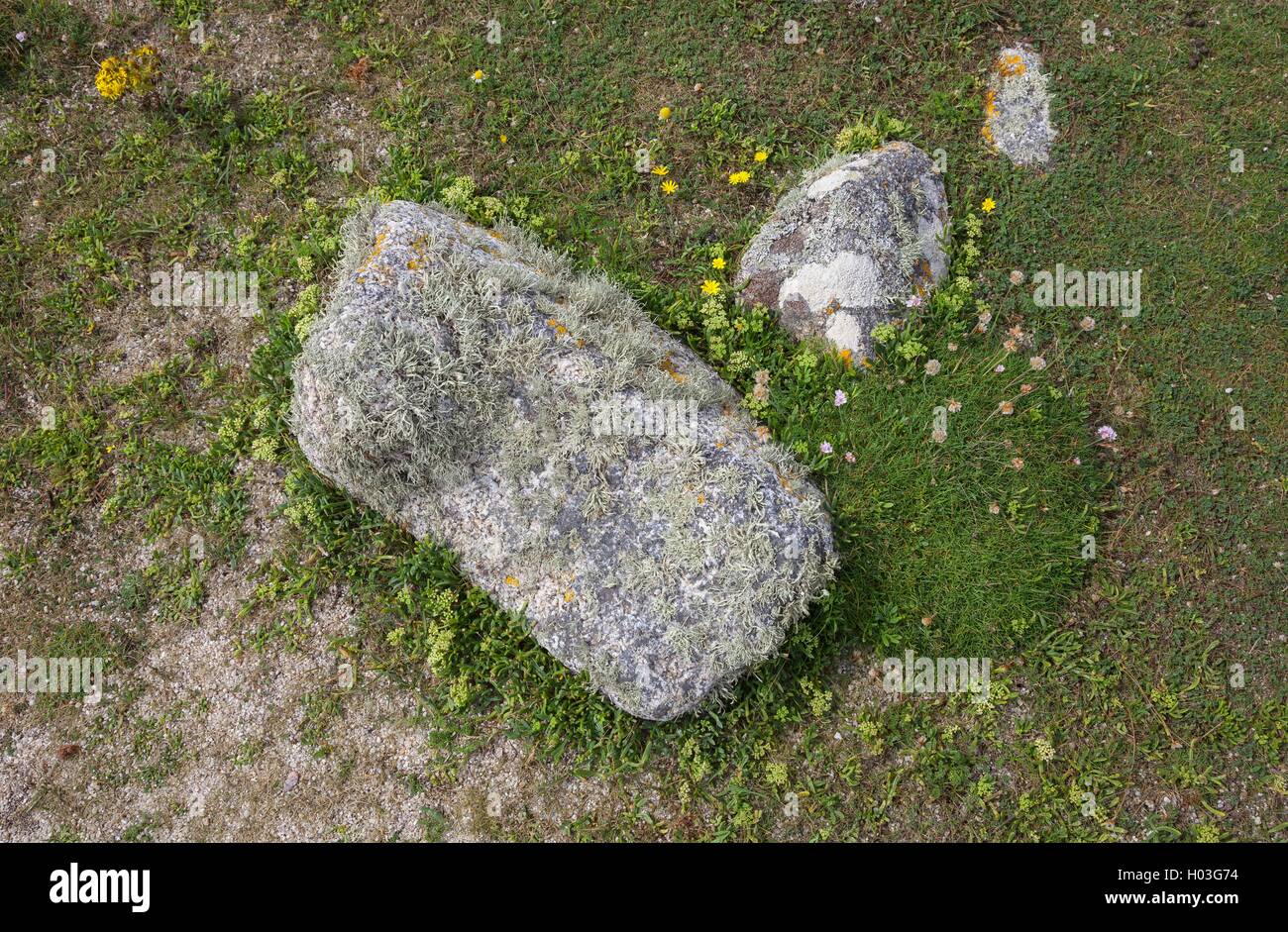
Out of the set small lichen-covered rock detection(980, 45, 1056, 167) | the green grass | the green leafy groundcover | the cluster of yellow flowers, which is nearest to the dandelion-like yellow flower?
the cluster of yellow flowers

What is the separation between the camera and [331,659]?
5.92 metres

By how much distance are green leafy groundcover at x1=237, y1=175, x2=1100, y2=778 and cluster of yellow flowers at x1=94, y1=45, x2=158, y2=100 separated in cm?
264

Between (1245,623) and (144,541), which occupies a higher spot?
(144,541)

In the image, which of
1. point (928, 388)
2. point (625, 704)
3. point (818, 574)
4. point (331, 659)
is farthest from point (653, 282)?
point (331, 659)

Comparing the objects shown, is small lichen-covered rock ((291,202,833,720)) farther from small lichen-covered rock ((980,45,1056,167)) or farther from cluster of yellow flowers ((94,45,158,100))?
small lichen-covered rock ((980,45,1056,167))

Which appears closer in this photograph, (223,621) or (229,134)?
(223,621)

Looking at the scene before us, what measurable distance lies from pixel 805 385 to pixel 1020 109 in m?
3.37

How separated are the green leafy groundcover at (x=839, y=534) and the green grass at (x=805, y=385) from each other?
0.10 ft

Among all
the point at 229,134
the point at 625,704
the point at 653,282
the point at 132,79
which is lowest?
the point at 625,704

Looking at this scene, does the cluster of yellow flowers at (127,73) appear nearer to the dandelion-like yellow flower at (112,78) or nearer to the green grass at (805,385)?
the dandelion-like yellow flower at (112,78)

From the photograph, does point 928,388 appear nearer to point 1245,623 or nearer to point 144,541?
point 1245,623

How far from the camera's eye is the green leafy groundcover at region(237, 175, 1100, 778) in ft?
18.5

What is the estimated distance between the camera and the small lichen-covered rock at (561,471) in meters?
5.32

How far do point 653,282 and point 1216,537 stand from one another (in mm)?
4843
